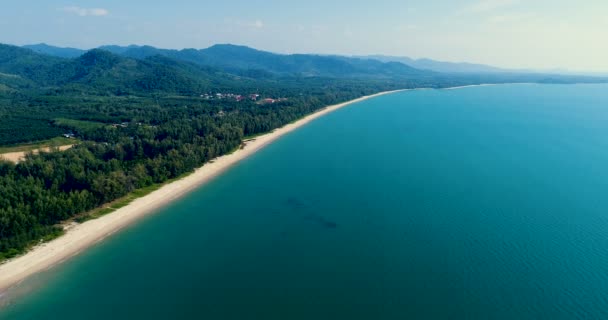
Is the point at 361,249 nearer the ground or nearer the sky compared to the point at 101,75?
nearer the ground

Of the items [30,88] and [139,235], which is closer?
[139,235]

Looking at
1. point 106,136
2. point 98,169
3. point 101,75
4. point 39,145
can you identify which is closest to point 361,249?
point 98,169

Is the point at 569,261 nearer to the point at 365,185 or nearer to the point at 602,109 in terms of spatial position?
the point at 365,185

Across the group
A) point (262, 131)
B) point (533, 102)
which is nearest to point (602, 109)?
point (533, 102)

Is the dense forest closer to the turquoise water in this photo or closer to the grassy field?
the grassy field

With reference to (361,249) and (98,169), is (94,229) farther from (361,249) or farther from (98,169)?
(361,249)

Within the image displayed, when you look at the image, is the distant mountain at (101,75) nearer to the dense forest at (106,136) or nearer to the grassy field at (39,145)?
the dense forest at (106,136)
